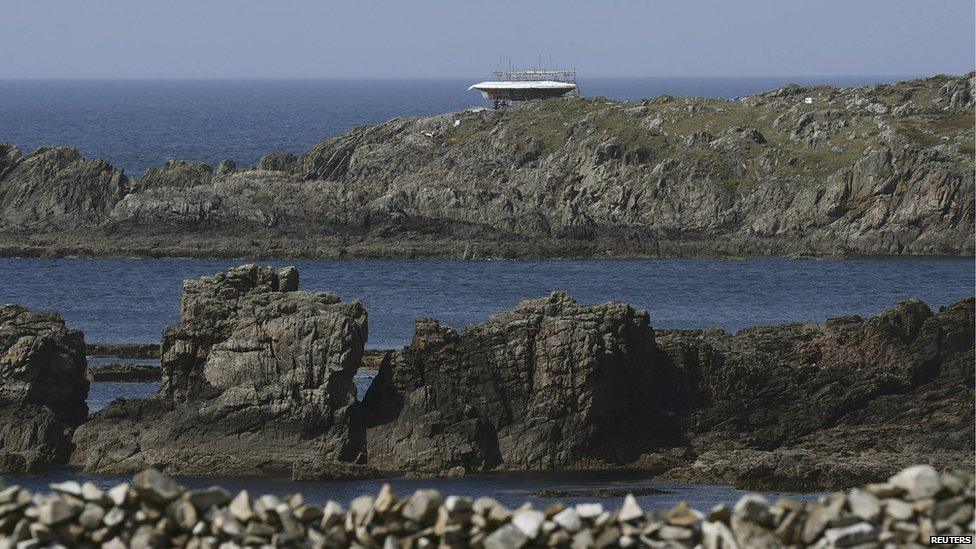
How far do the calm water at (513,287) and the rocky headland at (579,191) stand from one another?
9.06 ft

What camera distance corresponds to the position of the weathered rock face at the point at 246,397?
3825 centimetres

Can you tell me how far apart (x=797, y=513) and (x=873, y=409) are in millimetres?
27964

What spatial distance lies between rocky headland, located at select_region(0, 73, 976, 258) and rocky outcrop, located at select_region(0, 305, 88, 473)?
45825 mm

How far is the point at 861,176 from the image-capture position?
3708 inches

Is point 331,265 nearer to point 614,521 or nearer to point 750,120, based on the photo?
point 750,120

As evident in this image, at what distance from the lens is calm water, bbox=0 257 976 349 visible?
69.4m

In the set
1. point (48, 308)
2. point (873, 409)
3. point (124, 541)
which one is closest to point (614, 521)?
point (124, 541)

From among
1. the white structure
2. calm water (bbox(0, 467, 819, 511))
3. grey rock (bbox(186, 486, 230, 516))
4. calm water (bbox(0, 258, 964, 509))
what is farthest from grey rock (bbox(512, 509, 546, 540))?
the white structure

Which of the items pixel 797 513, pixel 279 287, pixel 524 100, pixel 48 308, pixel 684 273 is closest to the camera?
pixel 797 513

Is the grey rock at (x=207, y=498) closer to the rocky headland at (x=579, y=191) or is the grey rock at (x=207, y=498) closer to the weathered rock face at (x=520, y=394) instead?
the weathered rock face at (x=520, y=394)

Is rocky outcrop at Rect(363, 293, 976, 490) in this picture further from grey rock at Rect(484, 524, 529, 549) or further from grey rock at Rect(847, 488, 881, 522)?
grey rock at Rect(847, 488, 881, 522)

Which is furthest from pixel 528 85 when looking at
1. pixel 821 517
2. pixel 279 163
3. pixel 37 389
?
pixel 821 517

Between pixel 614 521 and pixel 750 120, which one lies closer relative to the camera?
pixel 614 521

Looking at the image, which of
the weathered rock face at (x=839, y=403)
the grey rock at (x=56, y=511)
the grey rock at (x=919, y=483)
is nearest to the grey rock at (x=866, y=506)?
the grey rock at (x=919, y=483)
